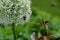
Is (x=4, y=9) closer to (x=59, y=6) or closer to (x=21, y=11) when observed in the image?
(x=21, y=11)

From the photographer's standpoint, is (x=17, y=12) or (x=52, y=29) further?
(x=52, y=29)

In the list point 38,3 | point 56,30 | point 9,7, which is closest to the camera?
point 9,7

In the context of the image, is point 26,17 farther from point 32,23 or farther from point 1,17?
point 32,23

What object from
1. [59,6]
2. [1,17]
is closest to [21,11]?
[1,17]

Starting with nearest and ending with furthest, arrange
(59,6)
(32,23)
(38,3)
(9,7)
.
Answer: (9,7), (32,23), (59,6), (38,3)

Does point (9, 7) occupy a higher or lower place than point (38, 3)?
higher

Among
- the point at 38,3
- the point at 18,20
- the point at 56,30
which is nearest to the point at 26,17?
the point at 18,20
